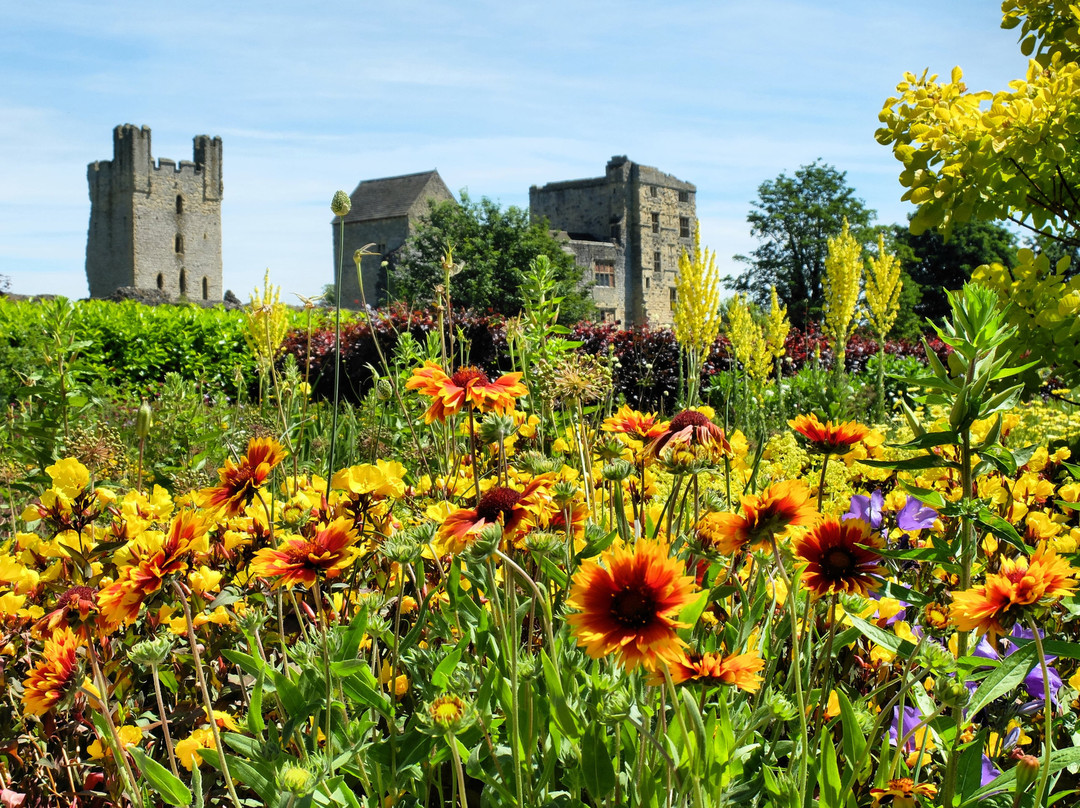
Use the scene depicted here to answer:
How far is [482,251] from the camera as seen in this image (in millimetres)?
32531

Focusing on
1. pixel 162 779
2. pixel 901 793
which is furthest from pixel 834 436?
pixel 162 779

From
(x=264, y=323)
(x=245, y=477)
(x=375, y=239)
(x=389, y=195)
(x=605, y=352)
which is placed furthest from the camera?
(x=389, y=195)

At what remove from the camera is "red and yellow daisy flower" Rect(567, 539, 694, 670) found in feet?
2.56

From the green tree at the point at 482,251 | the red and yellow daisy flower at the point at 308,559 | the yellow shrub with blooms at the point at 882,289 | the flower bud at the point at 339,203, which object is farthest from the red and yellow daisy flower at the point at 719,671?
the green tree at the point at 482,251

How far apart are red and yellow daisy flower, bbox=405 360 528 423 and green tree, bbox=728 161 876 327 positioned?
36045mm

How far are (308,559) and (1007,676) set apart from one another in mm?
903

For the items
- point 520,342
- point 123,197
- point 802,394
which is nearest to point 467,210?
point 123,197

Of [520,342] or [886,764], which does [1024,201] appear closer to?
[886,764]

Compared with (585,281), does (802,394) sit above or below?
below

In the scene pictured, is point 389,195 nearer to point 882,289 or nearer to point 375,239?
point 375,239

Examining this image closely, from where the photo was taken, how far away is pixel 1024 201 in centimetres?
153

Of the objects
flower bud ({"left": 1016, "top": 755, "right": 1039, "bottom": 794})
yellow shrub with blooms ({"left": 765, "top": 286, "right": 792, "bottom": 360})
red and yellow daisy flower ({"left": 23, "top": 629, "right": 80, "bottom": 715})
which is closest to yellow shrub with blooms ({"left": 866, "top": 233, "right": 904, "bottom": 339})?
yellow shrub with blooms ({"left": 765, "top": 286, "right": 792, "bottom": 360})

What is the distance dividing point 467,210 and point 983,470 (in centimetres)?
3329

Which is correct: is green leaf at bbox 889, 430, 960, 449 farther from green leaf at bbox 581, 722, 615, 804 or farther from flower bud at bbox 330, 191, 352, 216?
flower bud at bbox 330, 191, 352, 216
